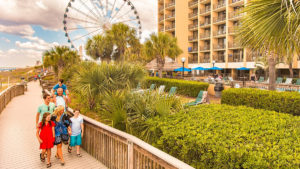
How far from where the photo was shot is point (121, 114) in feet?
16.7

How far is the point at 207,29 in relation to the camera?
37.2 m

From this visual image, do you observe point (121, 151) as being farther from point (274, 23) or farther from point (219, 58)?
point (219, 58)

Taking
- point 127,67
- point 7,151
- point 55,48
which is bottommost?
point 7,151

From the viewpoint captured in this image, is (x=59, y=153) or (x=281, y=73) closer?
(x=59, y=153)

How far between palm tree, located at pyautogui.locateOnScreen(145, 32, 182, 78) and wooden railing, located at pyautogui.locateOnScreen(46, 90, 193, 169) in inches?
656

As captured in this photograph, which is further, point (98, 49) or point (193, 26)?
point (193, 26)

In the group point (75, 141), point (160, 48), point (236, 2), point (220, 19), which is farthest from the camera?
point (220, 19)

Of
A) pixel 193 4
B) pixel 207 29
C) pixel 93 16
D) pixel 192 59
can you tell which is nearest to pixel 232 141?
pixel 93 16

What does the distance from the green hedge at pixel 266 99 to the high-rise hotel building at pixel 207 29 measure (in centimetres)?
2170

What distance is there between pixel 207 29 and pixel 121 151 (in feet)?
121

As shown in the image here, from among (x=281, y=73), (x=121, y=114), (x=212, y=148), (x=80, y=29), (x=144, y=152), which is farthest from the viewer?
(x=80, y=29)

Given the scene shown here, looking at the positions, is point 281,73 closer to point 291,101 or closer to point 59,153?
point 291,101

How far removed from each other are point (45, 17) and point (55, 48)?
13.0 meters

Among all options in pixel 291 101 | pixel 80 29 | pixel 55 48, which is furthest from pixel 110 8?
pixel 291 101
